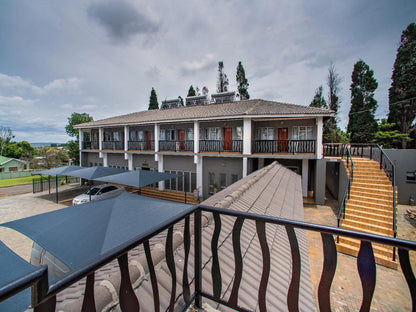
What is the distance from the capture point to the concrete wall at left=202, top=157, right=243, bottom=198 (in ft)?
40.7

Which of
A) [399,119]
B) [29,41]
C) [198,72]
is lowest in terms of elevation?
[399,119]

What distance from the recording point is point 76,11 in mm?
7965

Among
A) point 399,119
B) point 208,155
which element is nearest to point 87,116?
point 208,155

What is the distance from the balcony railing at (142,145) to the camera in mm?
16047

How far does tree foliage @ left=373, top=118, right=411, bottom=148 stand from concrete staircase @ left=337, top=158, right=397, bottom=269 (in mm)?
12857

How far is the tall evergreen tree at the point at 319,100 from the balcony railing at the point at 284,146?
16784mm

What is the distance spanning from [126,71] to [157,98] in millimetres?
15274

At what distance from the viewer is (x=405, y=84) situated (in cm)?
1942

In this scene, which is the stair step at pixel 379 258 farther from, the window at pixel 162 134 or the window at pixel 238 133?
the window at pixel 162 134

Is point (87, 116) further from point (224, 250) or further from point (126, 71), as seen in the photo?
point (224, 250)

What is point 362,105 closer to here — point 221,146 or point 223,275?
point 221,146

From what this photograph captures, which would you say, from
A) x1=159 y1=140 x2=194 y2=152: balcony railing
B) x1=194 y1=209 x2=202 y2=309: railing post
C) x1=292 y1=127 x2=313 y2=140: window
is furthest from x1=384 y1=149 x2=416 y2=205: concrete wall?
x1=194 y1=209 x2=202 y2=309: railing post

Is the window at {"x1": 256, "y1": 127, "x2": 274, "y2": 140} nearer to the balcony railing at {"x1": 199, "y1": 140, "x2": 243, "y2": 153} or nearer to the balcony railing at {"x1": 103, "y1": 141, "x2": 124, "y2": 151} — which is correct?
the balcony railing at {"x1": 199, "y1": 140, "x2": 243, "y2": 153}

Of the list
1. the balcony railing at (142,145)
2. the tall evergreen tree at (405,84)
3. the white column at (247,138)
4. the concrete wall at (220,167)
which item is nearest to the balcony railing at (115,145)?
the balcony railing at (142,145)
